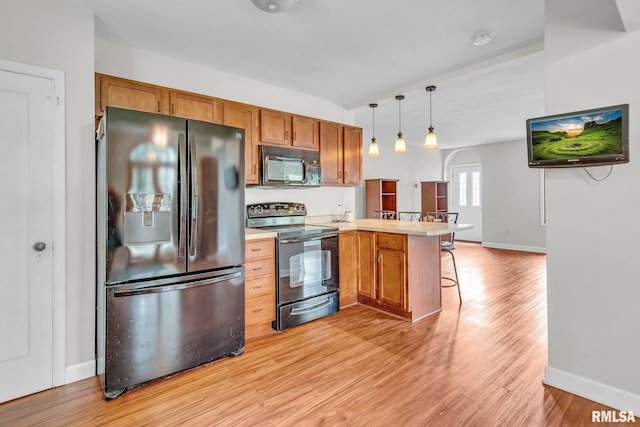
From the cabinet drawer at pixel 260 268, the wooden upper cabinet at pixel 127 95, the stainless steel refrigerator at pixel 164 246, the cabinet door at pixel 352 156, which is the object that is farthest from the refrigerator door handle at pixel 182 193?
the cabinet door at pixel 352 156

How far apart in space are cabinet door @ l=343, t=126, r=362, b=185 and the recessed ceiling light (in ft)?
6.07

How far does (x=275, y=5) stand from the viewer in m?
2.19

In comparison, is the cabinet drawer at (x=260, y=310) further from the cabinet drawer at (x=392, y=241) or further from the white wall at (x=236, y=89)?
the cabinet drawer at (x=392, y=241)

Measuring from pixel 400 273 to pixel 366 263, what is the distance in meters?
0.48

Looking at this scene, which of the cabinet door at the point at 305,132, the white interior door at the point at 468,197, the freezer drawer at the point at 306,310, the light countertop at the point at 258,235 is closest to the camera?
the light countertop at the point at 258,235

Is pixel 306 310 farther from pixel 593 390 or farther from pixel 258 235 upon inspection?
pixel 593 390

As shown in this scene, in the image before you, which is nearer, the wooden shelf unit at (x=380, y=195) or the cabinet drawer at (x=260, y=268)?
the cabinet drawer at (x=260, y=268)

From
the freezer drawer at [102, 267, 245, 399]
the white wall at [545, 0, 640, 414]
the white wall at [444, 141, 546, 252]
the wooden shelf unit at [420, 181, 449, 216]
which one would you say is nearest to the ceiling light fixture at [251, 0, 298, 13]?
the white wall at [545, 0, 640, 414]

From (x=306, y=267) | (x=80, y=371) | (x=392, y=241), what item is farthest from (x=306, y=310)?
(x=80, y=371)

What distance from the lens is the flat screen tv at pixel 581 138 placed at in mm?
1756

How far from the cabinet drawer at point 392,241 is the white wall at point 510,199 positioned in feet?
18.3

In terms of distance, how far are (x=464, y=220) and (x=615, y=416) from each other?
8195mm

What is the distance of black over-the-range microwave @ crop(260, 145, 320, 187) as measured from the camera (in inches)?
133

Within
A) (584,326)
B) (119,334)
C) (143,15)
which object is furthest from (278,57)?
(584,326)
